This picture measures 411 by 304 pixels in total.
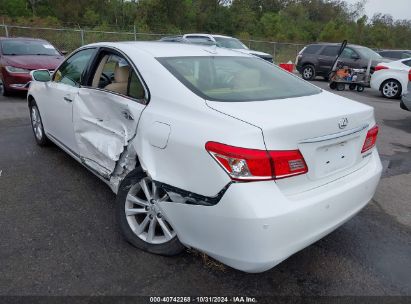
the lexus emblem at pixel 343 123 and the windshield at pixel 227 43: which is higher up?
the lexus emblem at pixel 343 123

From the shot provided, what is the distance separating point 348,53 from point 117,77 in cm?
1428

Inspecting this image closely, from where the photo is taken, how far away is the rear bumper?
6.85 feet

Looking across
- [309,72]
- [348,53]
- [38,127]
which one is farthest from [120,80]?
[309,72]

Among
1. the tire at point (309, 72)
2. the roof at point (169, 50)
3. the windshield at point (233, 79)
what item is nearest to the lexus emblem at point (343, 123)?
the windshield at point (233, 79)

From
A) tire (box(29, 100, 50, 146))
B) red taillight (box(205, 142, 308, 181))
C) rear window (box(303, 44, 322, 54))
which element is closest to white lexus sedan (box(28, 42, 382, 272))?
red taillight (box(205, 142, 308, 181))

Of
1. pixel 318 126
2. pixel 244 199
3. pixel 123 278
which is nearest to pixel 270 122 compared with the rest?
pixel 318 126

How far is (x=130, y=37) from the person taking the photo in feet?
71.5

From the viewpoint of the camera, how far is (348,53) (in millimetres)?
15508

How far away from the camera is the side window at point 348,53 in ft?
50.3

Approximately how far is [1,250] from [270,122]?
7.34 ft

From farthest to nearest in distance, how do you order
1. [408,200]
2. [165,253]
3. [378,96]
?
[378,96], [408,200], [165,253]

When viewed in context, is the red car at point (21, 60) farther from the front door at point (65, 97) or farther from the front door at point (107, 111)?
the front door at point (107, 111)

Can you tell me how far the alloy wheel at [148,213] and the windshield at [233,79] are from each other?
779mm

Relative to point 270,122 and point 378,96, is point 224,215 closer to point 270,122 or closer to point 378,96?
point 270,122
